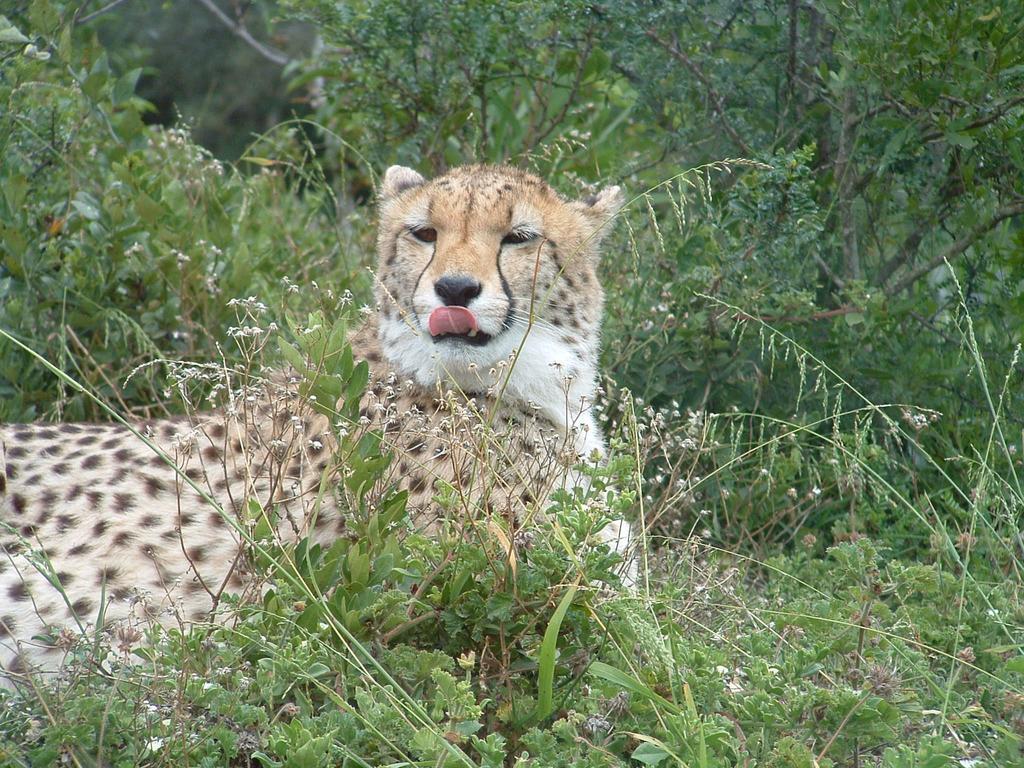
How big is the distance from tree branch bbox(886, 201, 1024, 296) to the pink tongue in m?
1.58

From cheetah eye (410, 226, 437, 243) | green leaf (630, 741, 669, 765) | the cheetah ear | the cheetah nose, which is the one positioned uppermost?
the cheetah ear

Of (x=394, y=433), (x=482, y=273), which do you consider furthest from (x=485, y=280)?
(x=394, y=433)

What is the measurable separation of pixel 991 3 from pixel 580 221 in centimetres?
130

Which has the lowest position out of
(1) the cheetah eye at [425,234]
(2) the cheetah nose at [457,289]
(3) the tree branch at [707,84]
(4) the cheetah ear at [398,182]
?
(2) the cheetah nose at [457,289]

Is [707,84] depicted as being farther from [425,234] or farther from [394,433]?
[394,433]

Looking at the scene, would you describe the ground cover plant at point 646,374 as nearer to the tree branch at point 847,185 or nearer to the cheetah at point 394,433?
the tree branch at point 847,185

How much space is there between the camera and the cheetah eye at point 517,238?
138 inches

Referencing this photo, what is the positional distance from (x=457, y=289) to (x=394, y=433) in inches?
16.4

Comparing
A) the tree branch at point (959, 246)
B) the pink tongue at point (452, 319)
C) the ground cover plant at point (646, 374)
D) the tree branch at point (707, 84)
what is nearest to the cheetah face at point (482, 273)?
the pink tongue at point (452, 319)

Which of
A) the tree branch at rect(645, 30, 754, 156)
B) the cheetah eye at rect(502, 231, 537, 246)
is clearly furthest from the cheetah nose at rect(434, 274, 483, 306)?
the tree branch at rect(645, 30, 754, 156)

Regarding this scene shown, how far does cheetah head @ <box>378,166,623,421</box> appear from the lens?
10.8 feet

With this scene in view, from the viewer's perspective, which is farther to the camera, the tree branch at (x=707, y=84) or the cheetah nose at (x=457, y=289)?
the tree branch at (x=707, y=84)

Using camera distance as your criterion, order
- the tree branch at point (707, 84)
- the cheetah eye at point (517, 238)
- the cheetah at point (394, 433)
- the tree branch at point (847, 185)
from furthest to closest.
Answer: the tree branch at point (707, 84), the tree branch at point (847, 185), the cheetah eye at point (517, 238), the cheetah at point (394, 433)

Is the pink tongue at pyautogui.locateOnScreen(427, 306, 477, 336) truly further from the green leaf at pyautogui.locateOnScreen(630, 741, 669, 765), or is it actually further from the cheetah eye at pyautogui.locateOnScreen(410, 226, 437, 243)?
the green leaf at pyautogui.locateOnScreen(630, 741, 669, 765)
